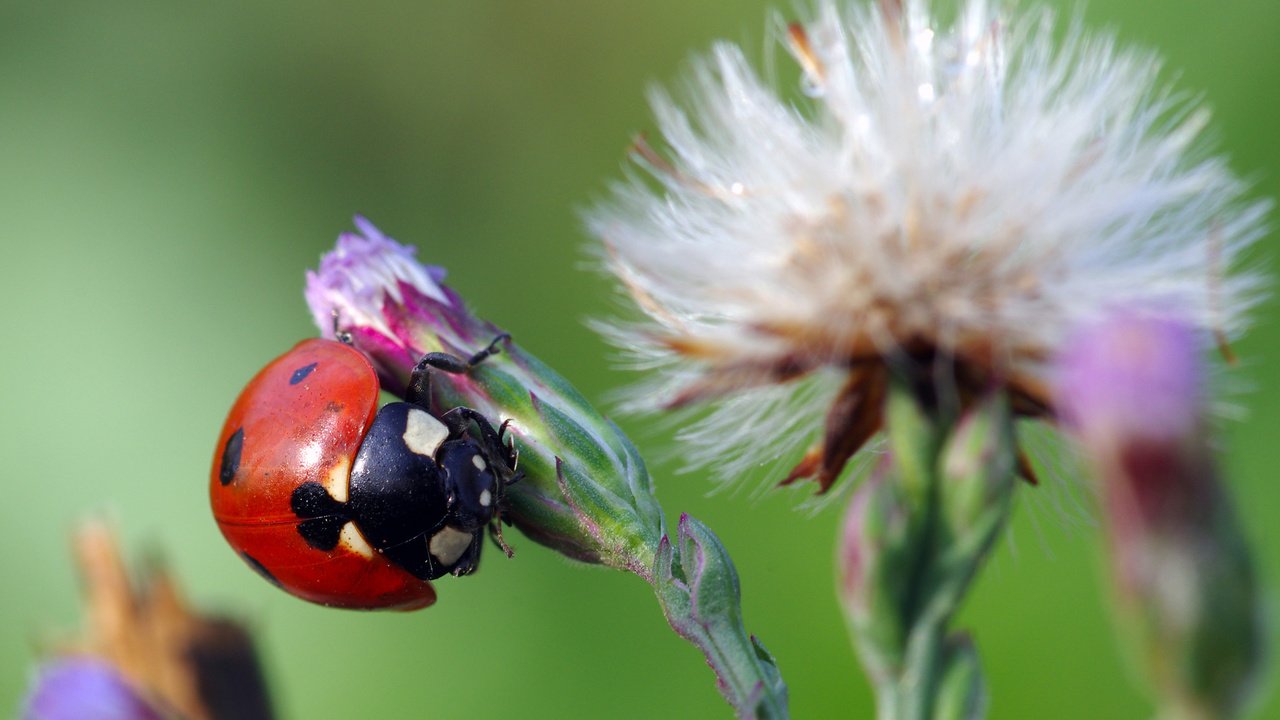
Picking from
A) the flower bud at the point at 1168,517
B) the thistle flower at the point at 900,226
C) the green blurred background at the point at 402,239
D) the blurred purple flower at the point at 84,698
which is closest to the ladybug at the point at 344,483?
the blurred purple flower at the point at 84,698

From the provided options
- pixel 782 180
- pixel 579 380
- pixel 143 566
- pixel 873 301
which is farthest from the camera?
pixel 579 380

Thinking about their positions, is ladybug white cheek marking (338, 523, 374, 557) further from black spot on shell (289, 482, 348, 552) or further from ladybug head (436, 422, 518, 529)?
ladybug head (436, 422, 518, 529)

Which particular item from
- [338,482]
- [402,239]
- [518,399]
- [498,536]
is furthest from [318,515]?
[402,239]

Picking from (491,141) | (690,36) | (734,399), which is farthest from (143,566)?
(690,36)

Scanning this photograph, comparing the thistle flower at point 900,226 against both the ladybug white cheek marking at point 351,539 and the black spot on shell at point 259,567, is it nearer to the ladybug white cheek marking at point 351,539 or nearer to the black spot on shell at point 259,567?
the ladybug white cheek marking at point 351,539

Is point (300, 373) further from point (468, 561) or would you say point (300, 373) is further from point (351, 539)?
point (468, 561)

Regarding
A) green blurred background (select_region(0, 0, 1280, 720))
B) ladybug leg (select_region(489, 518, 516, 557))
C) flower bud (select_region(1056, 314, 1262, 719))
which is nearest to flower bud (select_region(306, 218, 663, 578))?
ladybug leg (select_region(489, 518, 516, 557))

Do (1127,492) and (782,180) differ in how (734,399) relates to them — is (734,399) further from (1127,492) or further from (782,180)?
(1127,492)
